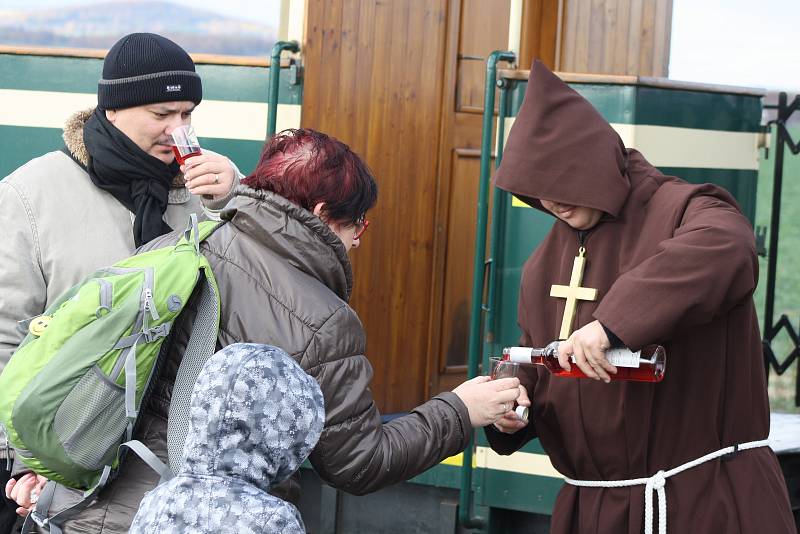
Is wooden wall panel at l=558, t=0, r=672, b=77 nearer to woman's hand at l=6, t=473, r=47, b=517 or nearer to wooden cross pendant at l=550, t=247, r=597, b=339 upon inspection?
wooden cross pendant at l=550, t=247, r=597, b=339

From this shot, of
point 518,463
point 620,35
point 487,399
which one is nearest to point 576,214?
point 487,399

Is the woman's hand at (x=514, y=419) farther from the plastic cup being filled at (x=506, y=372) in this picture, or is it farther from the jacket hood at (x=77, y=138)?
the jacket hood at (x=77, y=138)

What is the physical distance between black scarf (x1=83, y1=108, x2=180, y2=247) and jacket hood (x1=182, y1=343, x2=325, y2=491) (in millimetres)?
1019

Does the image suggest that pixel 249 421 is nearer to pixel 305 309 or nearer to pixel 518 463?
pixel 305 309

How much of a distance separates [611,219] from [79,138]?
1.26 m

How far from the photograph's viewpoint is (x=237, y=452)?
5.65ft

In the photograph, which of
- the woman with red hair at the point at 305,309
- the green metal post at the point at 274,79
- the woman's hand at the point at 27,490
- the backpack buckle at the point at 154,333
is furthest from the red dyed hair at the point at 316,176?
the green metal post at the point at 274,79

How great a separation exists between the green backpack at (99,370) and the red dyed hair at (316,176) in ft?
0.74

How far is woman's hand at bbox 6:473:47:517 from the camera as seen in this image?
7.98 feet

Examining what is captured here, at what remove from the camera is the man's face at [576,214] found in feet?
8.12

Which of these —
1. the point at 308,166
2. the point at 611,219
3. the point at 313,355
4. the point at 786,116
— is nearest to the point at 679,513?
the point at 611,219

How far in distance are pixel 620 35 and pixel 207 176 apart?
6.28ft

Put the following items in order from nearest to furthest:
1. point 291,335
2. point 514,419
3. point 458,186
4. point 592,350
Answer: point 291,335 → point 592,350 → point 514,419 → point 458,186

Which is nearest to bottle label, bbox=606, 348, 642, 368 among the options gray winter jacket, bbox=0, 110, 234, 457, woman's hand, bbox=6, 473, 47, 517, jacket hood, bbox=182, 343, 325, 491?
jacket hood, bbox=182, 343, 325, 491
